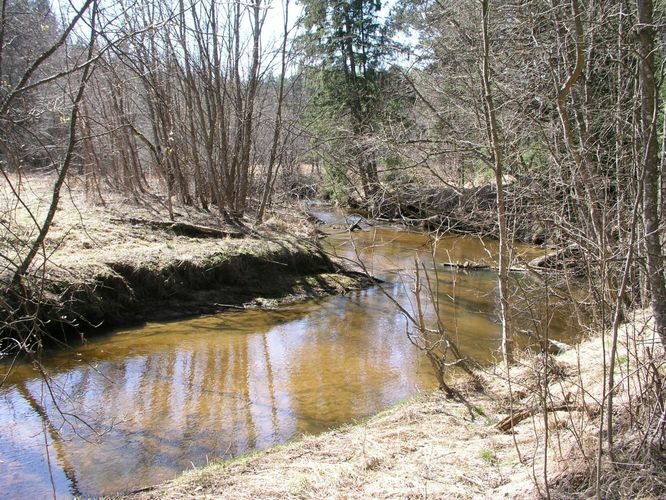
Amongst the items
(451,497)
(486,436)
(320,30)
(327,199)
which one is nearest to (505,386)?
(486,436)

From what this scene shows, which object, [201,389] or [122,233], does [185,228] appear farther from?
[201,389]

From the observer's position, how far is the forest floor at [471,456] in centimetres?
309

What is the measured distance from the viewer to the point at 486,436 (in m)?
4.61

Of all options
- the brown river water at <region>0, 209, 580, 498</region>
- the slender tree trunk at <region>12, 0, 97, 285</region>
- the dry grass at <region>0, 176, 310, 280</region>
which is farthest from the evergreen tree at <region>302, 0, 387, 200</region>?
the slender tree trunk at <region>12, 0, 97, 285</region>

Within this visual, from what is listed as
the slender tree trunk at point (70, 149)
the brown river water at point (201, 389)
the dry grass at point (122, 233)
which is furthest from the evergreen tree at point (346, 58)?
the slender tree trunk at point (70, 149)

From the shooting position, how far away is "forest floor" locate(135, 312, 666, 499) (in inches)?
122

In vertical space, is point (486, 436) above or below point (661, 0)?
below

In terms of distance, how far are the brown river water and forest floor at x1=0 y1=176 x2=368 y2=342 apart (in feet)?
2.28

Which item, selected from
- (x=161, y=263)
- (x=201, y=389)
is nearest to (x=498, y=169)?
(x=201, y=389)

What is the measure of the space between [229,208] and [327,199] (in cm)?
1365

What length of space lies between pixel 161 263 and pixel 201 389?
4386mm

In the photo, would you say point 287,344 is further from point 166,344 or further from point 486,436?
point 486,436

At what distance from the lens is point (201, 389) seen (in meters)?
7.03

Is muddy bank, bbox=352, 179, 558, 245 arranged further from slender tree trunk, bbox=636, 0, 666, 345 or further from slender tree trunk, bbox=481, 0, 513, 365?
slender tree trunk, bbox=636, 0, 666, 345
